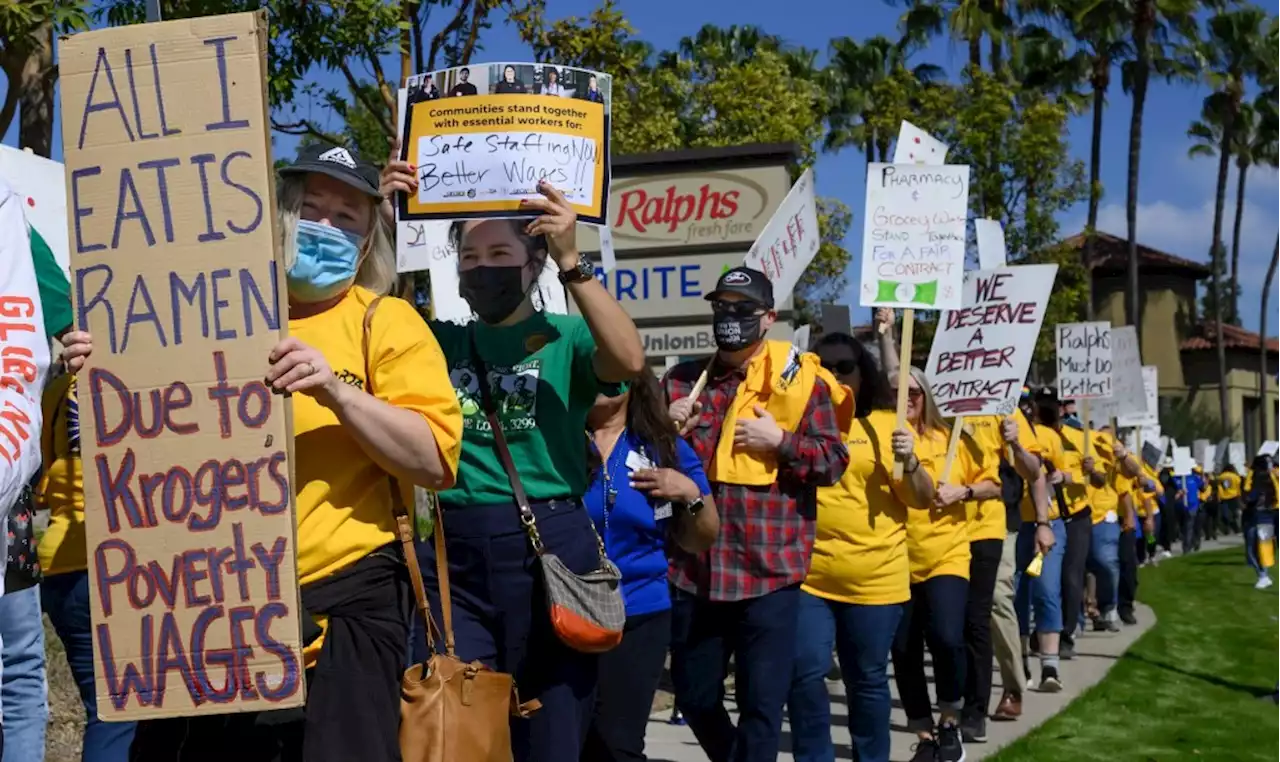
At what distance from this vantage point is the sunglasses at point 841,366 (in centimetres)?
743

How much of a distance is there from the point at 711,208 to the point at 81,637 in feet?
18.4

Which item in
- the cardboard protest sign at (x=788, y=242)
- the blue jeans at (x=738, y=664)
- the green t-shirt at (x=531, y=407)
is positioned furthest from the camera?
the cardboard protest sign at (x=788, y=242)

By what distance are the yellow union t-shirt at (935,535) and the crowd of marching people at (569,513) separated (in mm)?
15

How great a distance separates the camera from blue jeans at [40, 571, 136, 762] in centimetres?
508

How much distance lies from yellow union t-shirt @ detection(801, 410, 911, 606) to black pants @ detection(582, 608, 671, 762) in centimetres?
203

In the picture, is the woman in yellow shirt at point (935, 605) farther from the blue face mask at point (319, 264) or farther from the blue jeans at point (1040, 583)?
the blue face mask at point (319, 264)

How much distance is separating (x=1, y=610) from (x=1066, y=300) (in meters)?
29.8

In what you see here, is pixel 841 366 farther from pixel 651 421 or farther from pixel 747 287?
pixel 651 421

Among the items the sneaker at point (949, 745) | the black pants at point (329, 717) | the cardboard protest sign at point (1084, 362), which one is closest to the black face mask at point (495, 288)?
the black pants at point (329, 717)

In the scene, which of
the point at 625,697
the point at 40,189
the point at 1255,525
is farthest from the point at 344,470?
the point at 1255,525

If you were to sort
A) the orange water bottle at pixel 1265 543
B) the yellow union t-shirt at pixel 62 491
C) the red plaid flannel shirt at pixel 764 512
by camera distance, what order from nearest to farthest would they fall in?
1. the yellow union t-shirt at pixel 62 491
2. the red plaid flannel shirt at pixel 764 512
3. the orange water bottle at pixel 1265 543

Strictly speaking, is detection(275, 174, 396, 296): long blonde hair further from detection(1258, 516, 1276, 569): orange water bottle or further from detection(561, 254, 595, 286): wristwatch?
detection(1258, 516, 1276, 569): orange water bottle

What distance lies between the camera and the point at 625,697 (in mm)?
4758

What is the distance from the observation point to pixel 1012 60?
38719 millimetres
